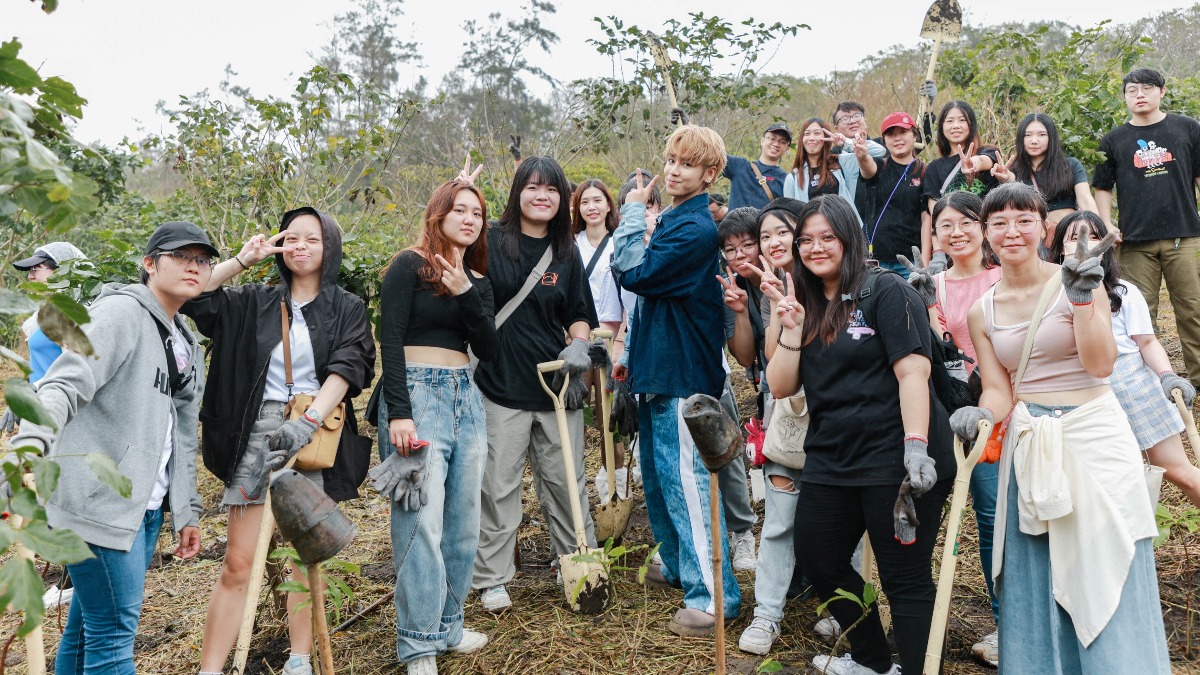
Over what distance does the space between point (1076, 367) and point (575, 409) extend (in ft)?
6.71

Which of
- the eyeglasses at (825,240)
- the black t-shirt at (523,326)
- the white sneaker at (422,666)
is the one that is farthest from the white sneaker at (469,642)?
the eyeglasses at (825,240)

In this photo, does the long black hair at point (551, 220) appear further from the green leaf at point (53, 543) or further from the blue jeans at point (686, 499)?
the green leaf at point (53, 543)

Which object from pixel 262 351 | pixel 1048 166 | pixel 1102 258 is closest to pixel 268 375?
pixel 262 351

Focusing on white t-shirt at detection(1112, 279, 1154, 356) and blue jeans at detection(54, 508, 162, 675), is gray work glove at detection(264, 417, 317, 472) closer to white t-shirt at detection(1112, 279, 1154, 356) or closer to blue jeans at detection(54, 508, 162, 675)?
blue jeans at detection(54, 508, 162, 675)

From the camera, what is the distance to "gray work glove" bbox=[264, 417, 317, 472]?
2947 mm

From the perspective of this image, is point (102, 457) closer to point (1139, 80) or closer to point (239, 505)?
point (239, 505)

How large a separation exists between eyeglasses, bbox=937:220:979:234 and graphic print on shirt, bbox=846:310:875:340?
3.06ft

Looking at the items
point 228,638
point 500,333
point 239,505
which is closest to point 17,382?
point 239,505

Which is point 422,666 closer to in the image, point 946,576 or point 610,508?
point 610,508

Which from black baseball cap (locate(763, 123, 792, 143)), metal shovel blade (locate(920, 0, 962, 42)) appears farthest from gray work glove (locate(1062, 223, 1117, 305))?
metal shovel blade (locate(920, 0, 962, 42))

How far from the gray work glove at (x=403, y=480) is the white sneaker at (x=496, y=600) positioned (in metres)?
0.85

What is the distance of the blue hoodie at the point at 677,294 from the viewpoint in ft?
11.6

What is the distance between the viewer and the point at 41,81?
131 centimetres

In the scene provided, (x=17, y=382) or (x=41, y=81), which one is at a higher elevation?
(x=41, y=81)
